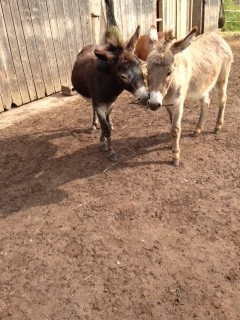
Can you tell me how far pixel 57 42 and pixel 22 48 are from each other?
94cm

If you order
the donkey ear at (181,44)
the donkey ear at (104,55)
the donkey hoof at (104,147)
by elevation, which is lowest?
the donkey hoof at (104,147)

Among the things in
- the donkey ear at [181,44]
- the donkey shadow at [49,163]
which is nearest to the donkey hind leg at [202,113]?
the donkey shadow at [49,163]

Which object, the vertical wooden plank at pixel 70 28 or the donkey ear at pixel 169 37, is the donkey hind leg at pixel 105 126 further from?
the vertical wooden plank at pixel 70 28

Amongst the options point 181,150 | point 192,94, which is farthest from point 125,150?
point 192,94

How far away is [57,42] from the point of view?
23.8ft

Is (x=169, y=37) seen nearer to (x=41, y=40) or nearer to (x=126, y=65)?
(x=126, y=65)

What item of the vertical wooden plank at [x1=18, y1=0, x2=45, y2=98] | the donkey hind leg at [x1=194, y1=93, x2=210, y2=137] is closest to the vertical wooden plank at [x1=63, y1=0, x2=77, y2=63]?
the vertical wooden plank at [x1=18, y1=0, x2=45, y2=98]

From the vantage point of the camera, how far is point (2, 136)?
5672mm

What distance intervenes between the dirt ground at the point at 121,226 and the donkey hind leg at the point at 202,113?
151 millimetres

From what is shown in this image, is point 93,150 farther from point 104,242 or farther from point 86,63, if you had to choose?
point 104,242

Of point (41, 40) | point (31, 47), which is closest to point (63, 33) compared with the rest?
point (41, 40)

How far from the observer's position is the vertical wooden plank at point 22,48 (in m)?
6.33

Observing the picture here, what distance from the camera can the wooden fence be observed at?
641 cm

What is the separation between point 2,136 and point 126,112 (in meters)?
2.41
